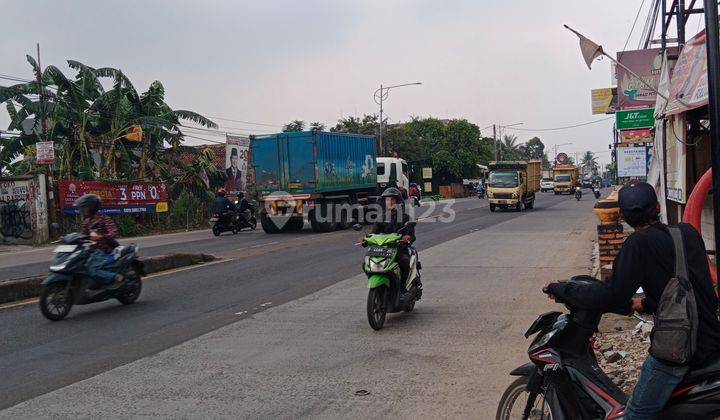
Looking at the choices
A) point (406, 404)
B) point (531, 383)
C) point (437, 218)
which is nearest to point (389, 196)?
point (406, 404)

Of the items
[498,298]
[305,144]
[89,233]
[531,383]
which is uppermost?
[305,144]

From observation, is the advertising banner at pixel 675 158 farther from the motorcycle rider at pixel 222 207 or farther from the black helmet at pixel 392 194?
the motorcycle rider at pixel 222 207

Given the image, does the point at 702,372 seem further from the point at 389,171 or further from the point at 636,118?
the point at 389,171

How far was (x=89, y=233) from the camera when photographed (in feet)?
28.7

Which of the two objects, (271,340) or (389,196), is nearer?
(271,340)

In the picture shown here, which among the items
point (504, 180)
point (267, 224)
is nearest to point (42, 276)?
point (267, 224)

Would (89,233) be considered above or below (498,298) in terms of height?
above

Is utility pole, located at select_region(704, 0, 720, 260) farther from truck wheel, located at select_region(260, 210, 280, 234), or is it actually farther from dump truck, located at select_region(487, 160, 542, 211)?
dump truck, located at select_region(487, 160, 542, 211)

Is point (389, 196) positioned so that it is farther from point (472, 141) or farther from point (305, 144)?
point (472, 141)

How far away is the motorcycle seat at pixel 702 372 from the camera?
2926mm

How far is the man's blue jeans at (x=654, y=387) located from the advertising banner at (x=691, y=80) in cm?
486

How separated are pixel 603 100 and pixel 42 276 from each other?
36725 millimetres

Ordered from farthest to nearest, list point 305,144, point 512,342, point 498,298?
point 305,144, point 498,298, point 512,342

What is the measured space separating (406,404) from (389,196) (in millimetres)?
3593
